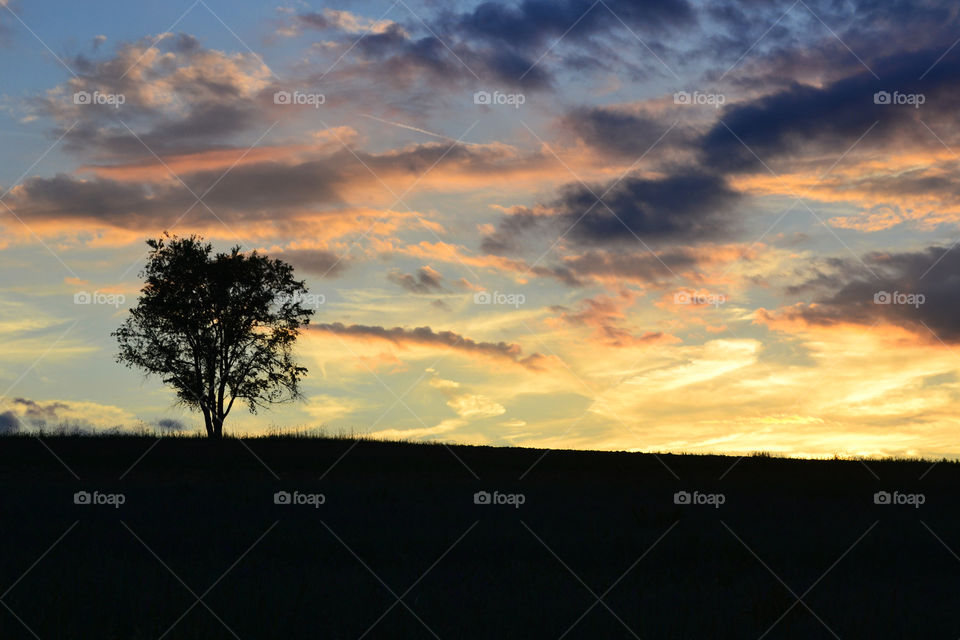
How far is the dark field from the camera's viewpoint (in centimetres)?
1230

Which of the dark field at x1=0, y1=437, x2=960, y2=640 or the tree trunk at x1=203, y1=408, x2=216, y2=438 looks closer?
the dark field at x1=0, y1=437, x2=960, y2=640

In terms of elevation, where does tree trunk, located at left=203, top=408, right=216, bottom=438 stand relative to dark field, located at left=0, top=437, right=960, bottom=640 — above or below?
above

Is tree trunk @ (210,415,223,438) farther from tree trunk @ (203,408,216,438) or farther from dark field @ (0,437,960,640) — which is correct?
dark field @ (0,437,960,640)

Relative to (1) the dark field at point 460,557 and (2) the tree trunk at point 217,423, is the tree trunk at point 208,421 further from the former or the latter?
(1) the dark field at point 460,557

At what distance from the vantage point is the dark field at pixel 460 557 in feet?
40.4

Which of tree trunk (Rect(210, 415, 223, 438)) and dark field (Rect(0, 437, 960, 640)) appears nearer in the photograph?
dark field (Rect(0, 437, 960, 640))

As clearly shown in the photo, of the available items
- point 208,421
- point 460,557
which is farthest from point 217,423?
point 460,557

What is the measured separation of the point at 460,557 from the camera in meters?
17.8

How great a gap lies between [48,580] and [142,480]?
61.3 ft

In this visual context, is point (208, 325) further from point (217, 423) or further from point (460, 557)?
point (460, 557)

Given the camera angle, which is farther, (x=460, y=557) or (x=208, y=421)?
(x=208, y=421)

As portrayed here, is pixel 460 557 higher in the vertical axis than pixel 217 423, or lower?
lower

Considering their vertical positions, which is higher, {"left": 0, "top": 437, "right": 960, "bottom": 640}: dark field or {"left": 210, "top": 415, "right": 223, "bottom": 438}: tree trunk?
{"left": 210, "top": 415, "right": 223, "bottom": 438}: tree trunk

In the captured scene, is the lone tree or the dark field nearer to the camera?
the dark field
